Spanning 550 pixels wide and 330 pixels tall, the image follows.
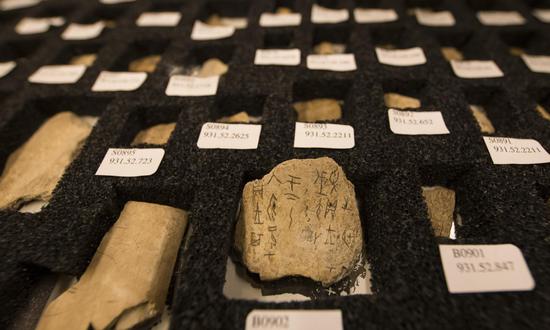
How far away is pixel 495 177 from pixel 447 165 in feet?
0.40

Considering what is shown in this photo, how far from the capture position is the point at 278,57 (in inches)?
49.7

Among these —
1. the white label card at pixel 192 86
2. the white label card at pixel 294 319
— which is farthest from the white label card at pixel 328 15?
the white label card at pixel 294 319

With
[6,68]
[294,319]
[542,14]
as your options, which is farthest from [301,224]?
[542,14]

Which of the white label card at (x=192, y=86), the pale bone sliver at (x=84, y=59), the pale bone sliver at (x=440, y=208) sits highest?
the white label card at (x=192, y=86)

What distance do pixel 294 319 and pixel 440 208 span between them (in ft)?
1.66

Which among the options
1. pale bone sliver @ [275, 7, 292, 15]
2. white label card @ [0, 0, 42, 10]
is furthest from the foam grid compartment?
white label card @ [0, 0, 42, 10]

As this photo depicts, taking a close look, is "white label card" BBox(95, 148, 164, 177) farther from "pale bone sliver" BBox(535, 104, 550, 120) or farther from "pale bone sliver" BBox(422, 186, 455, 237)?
"pale bone sliver" BBox(535, 104, 550, 120)

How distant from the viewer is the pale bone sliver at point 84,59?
4.59 feet

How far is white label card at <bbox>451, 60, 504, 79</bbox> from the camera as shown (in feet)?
3.89

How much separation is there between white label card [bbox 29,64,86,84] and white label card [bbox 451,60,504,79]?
4.78ft

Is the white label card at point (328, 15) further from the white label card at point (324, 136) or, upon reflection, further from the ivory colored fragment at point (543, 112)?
the ivory colored fragment at point (543, 112)

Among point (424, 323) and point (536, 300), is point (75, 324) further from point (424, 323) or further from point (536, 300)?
point (536, 300)

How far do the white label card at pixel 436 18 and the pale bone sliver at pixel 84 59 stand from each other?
1480 mm

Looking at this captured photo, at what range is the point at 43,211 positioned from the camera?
849 mm
